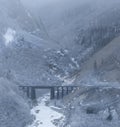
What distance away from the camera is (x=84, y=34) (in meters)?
156

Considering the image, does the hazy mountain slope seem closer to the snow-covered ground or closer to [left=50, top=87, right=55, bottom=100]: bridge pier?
the snow-covered ground

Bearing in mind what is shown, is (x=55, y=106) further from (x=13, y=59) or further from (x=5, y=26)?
(x=5, y=26)

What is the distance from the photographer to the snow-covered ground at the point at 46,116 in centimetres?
8175

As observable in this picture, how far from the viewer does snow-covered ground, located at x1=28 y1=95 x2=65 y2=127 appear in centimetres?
8175

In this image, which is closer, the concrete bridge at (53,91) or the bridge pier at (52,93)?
the concrete bridge at (53,91)

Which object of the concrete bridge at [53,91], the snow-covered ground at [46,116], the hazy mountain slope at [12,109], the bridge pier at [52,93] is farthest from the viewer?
the bridge pier at [52,93]

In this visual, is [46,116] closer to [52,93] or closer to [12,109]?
[12,109]

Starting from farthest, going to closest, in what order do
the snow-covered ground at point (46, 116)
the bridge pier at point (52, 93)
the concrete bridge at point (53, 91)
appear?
the bridge pier at point (52, 93) < the concrete bridge at point (53, 91) < the snow-covered ground at point (46, 116)

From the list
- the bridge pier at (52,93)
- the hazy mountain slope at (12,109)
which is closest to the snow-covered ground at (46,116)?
the hazy mountain slope at (12,109)

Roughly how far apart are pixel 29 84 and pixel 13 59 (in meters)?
13.5

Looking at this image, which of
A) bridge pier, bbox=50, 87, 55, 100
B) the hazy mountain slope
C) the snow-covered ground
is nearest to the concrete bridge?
bridge pier, bbox=50, 87, 55, 100

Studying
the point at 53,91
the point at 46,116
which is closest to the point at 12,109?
the point at 46,116

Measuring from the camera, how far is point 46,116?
3425 inches

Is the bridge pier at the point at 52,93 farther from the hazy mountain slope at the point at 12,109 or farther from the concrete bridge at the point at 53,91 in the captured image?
the hazy mountain slope at the point at 12,109
